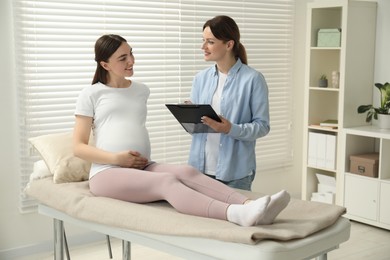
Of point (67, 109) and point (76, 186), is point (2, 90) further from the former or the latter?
point (76, 186)

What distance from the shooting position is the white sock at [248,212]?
191cm

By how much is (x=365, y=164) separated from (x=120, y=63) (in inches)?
86.5

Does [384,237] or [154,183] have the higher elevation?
[154,183]

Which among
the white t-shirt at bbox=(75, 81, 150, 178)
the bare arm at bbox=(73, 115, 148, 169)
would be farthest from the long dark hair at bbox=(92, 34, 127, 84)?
the bare arm at bbox=(73, 115, 148, 169)

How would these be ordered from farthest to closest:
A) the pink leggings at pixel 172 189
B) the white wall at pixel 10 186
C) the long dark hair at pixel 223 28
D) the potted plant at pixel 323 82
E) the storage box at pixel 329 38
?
the potted plant at pixel 323 82 < the storage box at pixel 329 38 < the white wall at pixel 10 186 < the long dark hair at pixel 223 28 < the pink leggings at pixel 172 189

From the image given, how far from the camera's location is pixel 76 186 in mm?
2518

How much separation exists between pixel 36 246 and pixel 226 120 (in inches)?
64.2

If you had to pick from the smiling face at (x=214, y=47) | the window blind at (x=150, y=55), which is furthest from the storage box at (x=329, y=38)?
the smiling face at (x=214, y=47)

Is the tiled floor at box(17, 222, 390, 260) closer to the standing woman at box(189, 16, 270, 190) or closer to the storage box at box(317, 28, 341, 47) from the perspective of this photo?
the standing woman at box(189, 16, 270, 190)

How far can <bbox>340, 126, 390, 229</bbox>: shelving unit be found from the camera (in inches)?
152

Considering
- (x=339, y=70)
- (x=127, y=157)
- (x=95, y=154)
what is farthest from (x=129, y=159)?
(x=339, y=70)

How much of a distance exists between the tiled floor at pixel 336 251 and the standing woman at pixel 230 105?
915 mm

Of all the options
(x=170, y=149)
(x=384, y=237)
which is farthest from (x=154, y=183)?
(x=384, y=237)

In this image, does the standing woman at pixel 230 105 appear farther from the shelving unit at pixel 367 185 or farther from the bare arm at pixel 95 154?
the shelving unit at pixel 367 185
